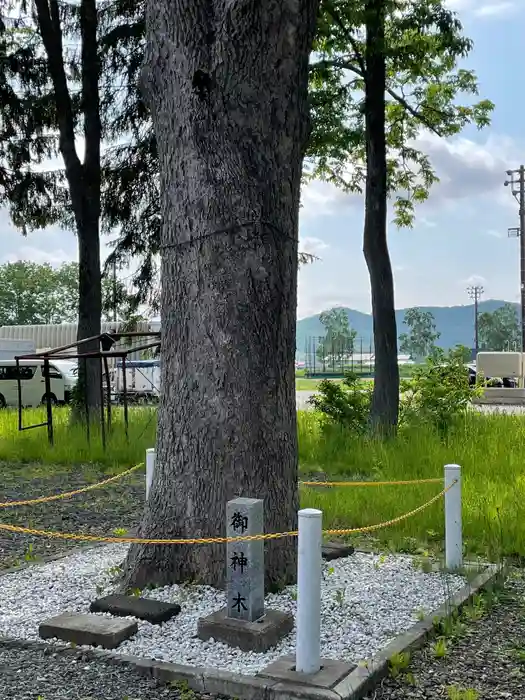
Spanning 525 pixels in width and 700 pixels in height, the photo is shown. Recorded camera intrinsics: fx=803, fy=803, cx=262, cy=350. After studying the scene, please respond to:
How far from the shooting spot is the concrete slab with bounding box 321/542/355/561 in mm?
6250

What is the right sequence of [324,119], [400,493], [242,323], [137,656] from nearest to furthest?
[137,656]
[242,323]
[400,493]
[324,119]

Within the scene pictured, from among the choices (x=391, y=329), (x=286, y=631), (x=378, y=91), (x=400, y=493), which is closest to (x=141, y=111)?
(x=378, y=91)

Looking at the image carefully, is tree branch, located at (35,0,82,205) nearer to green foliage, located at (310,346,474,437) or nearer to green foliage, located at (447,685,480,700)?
green foliage, located at (310,346,474,437)

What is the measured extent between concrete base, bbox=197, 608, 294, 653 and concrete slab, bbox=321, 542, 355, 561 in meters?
1.69

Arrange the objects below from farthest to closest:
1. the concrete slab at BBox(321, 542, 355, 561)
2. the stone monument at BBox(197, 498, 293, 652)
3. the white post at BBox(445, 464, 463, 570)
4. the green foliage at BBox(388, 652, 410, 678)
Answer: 1. the concrete slab at BBox(321, 542, 355, 561)
2. the white post at BBox(445, 464, 463, 570)
3. the stone monument at BBox(197, 498, 293, 652)
4. the green foliage at BBox(388, 652, 410, 678)

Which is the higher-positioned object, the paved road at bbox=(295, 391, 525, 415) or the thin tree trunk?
the thin tree trunk

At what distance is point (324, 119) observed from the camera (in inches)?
632

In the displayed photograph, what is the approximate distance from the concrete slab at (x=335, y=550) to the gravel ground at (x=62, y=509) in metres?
2.30

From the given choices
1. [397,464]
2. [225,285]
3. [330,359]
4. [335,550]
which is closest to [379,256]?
[397,464]

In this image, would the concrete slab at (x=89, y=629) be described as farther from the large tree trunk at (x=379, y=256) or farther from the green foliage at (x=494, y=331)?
the green foliage at (x=494, y=331)

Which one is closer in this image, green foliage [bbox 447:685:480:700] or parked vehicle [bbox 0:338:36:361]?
green foliage [bbox 447:685:480:700]

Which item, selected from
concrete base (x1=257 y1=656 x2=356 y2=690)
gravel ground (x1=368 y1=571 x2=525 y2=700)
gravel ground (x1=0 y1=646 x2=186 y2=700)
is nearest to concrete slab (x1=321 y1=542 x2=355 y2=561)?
gravel ground (x1=368 y1=571 x2=525 y2=700)

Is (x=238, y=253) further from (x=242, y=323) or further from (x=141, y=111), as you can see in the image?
(x=141, y=111)

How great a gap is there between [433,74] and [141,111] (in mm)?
6265
